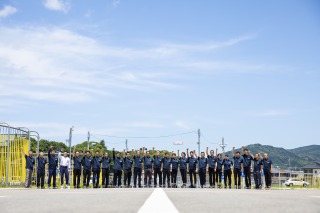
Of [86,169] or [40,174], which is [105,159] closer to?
[86,169]

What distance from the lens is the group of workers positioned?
64.2ft

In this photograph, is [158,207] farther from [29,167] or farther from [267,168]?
[267,168]

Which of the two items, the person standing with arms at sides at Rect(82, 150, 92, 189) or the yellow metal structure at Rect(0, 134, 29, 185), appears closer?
the yellow metal structure at Rect(0, 134, 29, 185)

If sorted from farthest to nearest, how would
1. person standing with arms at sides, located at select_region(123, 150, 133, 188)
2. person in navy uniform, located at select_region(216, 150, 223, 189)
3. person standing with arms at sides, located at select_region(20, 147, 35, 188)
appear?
person standing with arms at sides, located at select_region(123, 150, 133, 188), person in navy uniform, located at select_region(216, 150, 223, 189), person standing with arms at sides, located at select_region(20, 147, 35, 188)

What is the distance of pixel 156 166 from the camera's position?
2152 centimetres

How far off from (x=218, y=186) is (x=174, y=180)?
7.64ft

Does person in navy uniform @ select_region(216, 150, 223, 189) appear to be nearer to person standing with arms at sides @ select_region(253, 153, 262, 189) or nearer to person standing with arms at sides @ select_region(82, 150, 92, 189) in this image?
person standing with arms at sides @ select_region(253, 153, 262, 189)

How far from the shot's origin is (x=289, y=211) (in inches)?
227

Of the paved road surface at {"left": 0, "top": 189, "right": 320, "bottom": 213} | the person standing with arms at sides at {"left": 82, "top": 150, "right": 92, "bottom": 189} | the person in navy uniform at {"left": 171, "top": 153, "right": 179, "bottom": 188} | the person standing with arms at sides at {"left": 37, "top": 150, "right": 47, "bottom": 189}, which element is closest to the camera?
the paved road surface at {"left": 0, "top": 189, "right": 320, "bottom": 213}

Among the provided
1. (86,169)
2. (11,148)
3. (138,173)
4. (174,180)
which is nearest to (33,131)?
(11,148)

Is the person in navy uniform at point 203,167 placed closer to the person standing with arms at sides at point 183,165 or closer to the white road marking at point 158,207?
the person standing with arms at sides at point 183,165

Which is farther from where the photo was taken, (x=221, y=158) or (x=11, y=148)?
(x=221, y=158)

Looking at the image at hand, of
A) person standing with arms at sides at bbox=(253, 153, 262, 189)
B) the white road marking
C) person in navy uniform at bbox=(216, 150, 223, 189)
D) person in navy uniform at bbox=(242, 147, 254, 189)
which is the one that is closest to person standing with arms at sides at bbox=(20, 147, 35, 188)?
person in navy uniform at bbox=(216, 150, 223, 189)

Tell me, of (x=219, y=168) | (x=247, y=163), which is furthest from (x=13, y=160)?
(x=247, y=163)
